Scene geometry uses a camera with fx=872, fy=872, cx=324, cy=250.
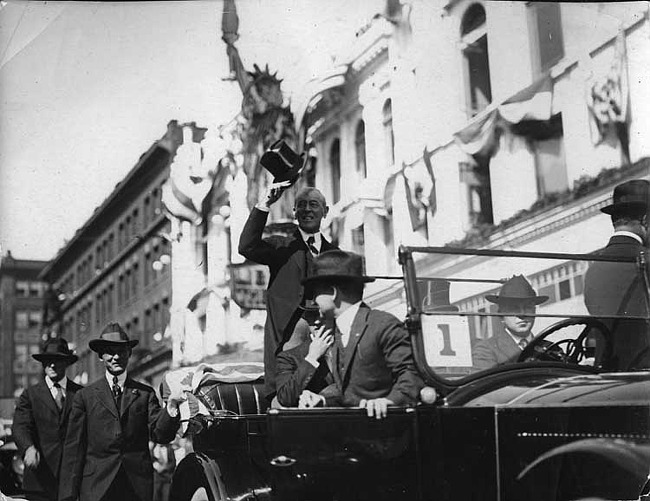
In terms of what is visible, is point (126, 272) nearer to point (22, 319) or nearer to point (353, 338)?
point (22, 319)

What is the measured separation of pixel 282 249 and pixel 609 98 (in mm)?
2973

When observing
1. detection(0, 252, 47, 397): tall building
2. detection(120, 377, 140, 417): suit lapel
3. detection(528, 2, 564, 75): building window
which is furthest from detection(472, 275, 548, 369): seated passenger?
detection(528, 2, 564, 75): building window

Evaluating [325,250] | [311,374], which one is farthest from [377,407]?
[325,250]

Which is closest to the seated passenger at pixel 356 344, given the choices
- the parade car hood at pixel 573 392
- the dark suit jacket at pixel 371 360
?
the dark suit jacket at pixel 371 360

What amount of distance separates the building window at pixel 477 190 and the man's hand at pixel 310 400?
4170 millimetres

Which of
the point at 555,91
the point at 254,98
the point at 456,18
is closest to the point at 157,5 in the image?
the point at 254,98

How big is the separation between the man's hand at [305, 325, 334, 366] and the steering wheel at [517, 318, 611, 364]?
0.73 meters

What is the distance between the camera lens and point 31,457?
13.2 ft

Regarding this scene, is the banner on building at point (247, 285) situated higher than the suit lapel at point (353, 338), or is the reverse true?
the banner on building at point (247, 285)

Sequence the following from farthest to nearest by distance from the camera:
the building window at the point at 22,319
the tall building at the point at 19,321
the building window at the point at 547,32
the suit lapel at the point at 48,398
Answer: the building window at the point at 547,32
the building window at the point at 22,319
the tall building at the point at 19,321
the suit lapel at the point at 48,398

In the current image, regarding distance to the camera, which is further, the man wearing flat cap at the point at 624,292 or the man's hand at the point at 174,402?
the man's hand at the point at 174,402

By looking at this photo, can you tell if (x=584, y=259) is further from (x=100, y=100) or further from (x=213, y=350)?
(x=213, y=350)

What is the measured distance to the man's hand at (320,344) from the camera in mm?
3160

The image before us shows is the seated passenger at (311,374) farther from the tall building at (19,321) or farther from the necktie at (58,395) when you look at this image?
the tall building at (19,321)
